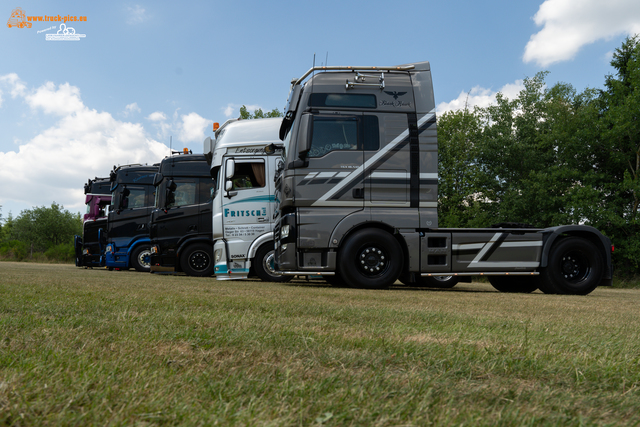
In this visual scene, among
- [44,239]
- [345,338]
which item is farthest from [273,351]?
[44,239]

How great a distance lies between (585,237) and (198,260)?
864 cm

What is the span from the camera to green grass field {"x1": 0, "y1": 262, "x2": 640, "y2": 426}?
1.13 metres

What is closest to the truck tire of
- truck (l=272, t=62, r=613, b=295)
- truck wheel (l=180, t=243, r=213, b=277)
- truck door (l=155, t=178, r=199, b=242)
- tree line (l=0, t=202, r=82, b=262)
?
truck (l=272, t=62, r=613, b=295)

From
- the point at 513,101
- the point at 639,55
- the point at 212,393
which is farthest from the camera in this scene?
the point at 513,101

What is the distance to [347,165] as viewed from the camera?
292 inches

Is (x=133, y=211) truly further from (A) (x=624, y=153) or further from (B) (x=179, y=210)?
(A) (x=624, y=153)

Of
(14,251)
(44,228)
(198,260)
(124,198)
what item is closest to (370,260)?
(198,260)

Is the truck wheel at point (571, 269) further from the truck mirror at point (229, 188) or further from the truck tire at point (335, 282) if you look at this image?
the truck mirror at point (229, 188)

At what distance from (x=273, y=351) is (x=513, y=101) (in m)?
35.5

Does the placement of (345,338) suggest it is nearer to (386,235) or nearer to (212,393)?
(212,393)

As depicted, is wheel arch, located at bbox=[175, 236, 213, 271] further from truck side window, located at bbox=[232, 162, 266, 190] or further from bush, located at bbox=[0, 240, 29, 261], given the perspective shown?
bush, located at bbox=[0, 240, 29, 261]

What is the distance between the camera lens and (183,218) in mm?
12219

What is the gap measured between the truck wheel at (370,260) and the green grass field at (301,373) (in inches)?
183

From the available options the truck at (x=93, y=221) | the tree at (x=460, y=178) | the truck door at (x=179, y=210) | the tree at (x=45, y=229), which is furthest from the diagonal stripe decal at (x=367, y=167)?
the tree at (x=45, y=229)
